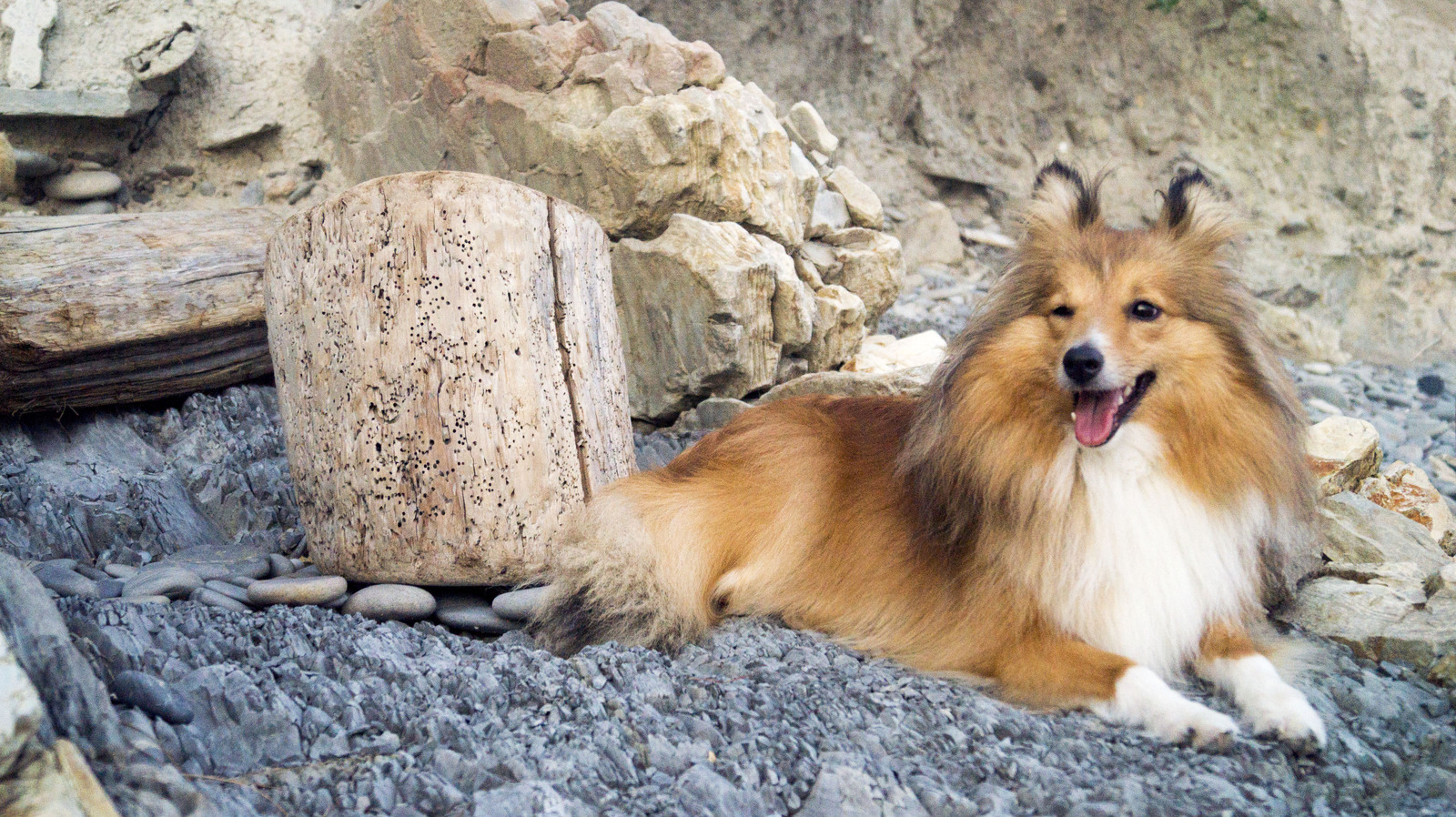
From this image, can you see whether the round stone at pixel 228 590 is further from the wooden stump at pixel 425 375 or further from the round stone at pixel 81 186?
the round stone at pixel 81 186

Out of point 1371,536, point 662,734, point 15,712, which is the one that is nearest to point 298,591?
point 662,734

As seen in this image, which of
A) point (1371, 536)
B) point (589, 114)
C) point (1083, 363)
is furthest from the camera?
point (589, 114)

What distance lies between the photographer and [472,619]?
362cm

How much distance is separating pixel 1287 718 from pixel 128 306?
4884 millimetres

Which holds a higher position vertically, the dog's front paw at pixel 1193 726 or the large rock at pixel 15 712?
the large rock at pixel 15 712

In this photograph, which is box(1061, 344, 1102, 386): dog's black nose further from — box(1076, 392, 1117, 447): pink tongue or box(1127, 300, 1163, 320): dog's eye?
box(1127, 300, 1163, 320): dog's eye

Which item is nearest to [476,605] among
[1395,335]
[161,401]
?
[161,401]

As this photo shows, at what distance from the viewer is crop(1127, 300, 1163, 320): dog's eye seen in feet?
10.2

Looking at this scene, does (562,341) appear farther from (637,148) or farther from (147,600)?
(637,148)

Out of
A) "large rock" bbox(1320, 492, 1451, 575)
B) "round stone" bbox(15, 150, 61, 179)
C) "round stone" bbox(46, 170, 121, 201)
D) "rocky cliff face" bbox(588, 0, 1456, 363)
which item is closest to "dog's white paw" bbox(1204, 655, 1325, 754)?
"large rock" bbox(1320, 492, 1451, 575)

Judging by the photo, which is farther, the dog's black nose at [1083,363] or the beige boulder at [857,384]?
the beige boulder at [857,384]

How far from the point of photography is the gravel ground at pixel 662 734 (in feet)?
7.41

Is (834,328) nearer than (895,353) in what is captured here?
Yes

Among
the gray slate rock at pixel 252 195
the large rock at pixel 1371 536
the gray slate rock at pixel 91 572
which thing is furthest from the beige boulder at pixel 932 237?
the gray slate rock at pixel 91 572
